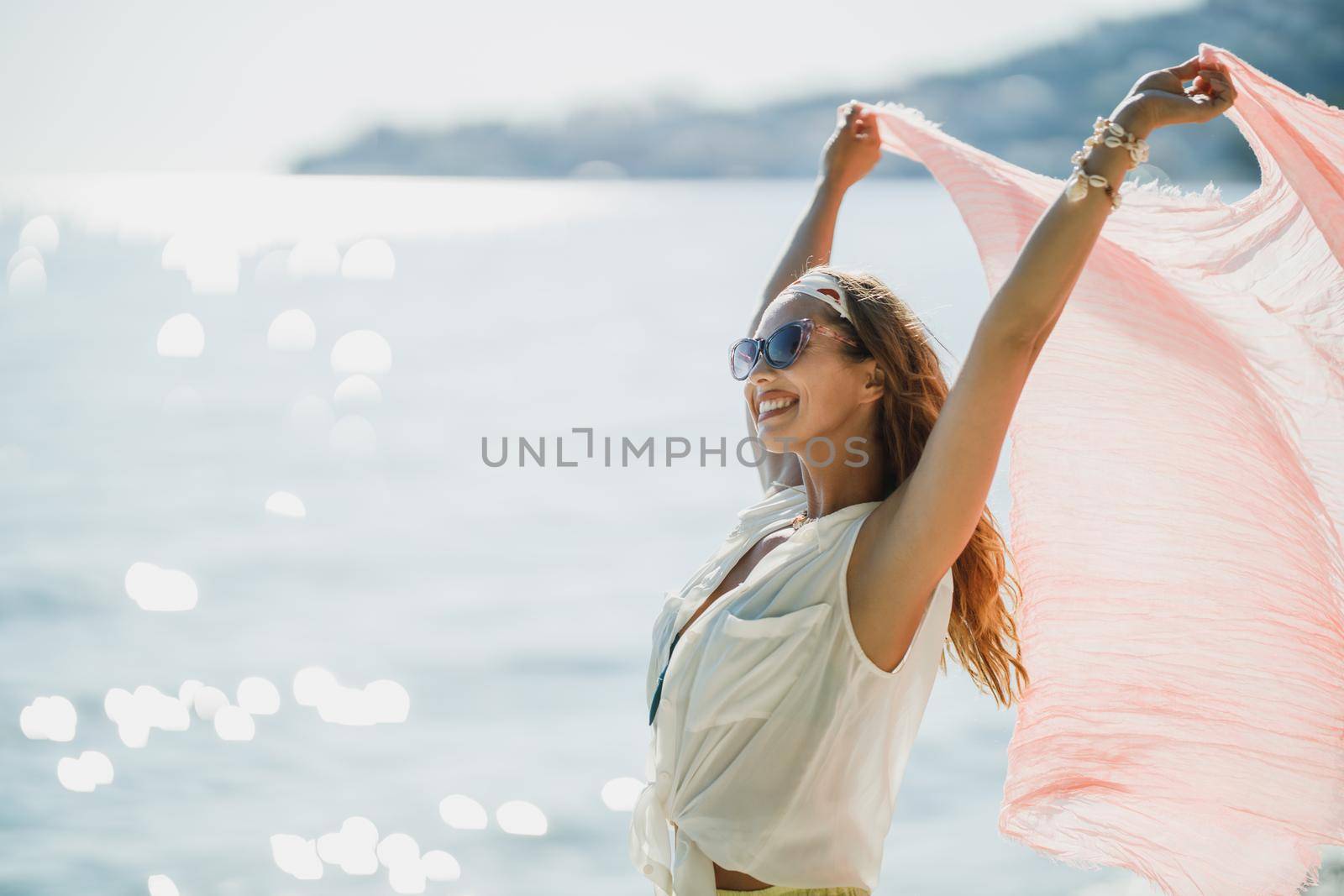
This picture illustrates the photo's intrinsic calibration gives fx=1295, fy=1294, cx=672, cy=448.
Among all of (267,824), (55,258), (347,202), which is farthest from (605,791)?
(347,202)

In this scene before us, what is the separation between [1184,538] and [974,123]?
90.5 m

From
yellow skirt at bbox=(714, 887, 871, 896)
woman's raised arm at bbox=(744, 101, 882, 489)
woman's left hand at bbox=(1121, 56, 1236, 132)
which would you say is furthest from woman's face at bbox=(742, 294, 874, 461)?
yellow skirt at bbox=(714, 887, 871, 896)

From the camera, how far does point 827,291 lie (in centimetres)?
275

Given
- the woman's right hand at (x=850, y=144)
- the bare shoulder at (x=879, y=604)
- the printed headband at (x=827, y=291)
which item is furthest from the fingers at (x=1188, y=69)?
the woman's right hand at (x=850, y=144)

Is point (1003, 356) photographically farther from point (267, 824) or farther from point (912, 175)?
point (912, 175)

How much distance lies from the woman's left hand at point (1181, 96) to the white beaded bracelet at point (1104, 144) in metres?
0.04

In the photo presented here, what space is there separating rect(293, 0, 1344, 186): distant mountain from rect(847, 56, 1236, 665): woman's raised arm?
33.6 inches

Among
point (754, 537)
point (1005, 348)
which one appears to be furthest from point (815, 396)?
point (1005, 348)

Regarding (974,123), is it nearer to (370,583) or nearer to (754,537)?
(370,583)

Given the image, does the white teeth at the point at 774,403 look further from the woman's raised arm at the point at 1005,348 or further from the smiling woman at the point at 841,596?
the woman's raised arm at the point at 1005,348

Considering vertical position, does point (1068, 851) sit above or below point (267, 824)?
above

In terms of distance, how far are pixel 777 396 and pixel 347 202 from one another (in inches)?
4530

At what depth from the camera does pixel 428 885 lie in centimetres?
621

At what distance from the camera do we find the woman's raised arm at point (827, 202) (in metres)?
3.47
